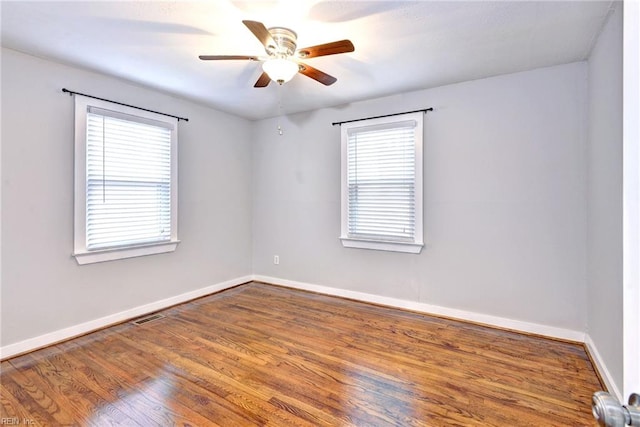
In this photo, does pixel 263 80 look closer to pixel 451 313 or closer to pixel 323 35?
pixel 323 35

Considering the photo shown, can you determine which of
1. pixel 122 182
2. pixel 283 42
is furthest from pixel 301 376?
pixel 122 182

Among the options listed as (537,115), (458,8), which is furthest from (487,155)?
(458,8)

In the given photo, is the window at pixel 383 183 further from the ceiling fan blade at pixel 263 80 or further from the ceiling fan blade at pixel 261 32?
the ceiling fan blade at pixel 261 32

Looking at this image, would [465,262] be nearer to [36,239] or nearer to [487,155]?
[487,155]

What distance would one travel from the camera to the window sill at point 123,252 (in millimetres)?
2941

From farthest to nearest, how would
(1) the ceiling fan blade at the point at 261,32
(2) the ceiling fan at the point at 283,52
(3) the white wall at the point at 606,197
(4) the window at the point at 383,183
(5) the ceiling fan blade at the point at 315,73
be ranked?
(4) the window at the point at 383,183 < (5) the ceiling fan blade at the point at 315,73 < (2) the ceiling fan at the point at 283,52 < (3) the white wall at the point at 606,197 < (1) the ceiling fan blade at the point at 261,32

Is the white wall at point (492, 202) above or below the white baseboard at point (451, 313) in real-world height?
above

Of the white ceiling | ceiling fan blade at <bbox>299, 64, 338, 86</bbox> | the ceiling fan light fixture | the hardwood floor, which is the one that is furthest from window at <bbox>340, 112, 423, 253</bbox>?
the ceiling fan light fixture

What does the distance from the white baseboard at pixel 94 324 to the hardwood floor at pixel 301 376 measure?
0.34ft

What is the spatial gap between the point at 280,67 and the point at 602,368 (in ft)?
10.2

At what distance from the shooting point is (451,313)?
3.34m

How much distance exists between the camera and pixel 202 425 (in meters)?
1.73

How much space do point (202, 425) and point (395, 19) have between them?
9.24 ft

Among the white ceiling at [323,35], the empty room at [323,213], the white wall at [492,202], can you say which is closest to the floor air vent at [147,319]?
the empty room at [323,213]
